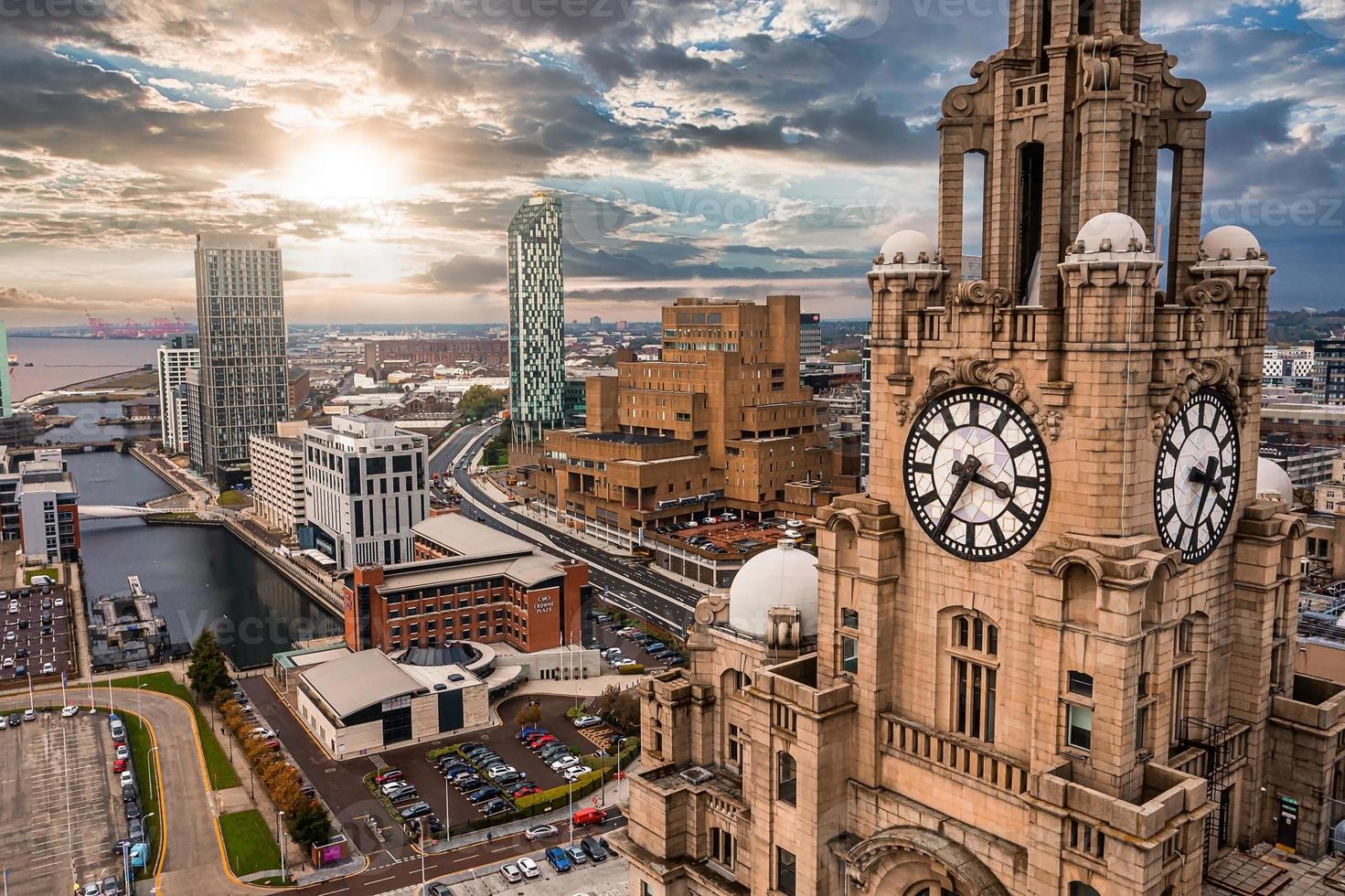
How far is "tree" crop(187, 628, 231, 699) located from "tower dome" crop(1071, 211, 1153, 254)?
74341 mm

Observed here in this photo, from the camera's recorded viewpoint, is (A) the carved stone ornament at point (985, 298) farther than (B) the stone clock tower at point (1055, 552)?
Yes

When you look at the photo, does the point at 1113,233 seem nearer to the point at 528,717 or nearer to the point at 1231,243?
the point at 1231,243

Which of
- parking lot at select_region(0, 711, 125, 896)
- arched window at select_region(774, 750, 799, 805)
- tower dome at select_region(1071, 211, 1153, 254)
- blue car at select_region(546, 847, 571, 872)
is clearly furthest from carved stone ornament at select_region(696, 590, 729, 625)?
parking lot at select_region(0, 711, 125, 896)

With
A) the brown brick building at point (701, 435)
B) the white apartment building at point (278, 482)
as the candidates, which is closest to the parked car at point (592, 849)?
the brown brick building at point (701, 435)

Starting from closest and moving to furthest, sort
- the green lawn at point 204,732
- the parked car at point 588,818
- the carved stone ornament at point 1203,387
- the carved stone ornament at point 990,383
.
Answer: the carved stone ornament at point 1203,387
the carved stone ornament at point 990,383
the parked car at point 588,818
the green lawn at point 204,732

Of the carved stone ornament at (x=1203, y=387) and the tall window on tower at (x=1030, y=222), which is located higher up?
the tall window on tower at (x=1030, y=222)

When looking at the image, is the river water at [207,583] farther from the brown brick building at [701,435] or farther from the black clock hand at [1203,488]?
the black clock hand at [1203,488]

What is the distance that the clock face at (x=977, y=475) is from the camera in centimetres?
1980

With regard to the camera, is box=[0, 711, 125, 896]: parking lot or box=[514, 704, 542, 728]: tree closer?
box=[0, 711, 125, 896]: parking lot

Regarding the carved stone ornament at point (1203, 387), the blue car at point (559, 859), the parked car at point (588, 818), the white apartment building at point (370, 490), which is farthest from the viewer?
the white apartment building at point (370, 490)

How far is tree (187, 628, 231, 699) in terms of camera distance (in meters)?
75.8

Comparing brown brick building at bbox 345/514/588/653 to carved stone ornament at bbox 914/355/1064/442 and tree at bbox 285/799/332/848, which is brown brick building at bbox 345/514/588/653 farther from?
carved stone ornament at bbox 914/355/1064/442

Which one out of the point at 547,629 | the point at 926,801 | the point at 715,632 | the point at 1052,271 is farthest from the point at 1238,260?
the point at 547,629

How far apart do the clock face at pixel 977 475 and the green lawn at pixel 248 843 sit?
48097 millimetres
